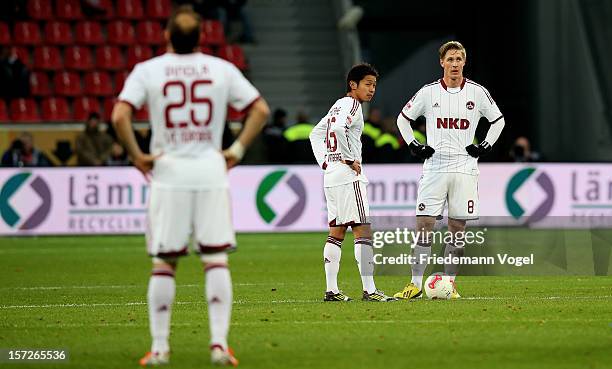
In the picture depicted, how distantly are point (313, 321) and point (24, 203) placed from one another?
11.2m

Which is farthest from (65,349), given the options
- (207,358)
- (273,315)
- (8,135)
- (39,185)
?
(8,135)

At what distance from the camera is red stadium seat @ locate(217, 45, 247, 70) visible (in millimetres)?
26266

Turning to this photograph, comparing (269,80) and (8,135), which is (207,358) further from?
(269,80)

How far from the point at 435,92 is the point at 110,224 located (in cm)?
1001

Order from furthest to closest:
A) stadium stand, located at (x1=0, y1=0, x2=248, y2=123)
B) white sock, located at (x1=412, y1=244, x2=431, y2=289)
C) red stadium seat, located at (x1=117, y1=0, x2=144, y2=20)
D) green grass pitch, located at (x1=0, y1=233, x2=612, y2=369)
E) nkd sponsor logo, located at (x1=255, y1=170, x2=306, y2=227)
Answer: red stadium seat, located at (x1=117, y1=0, x2=144, y2=20) < stadium stand, located at (x1=0, y1=0, x2=248, y2=123) < nkd sponsor logo, located at (x1=255, y1=170, x2=306, y2=227) < white sock, located at (x1=412, y1=244, x2=431, y2=289) < green grass pitch, located at (x1=0, y1=233, x2=612, y2=369)

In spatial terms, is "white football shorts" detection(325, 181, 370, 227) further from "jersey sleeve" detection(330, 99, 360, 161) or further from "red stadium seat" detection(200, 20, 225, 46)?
"red stadium seat" detection(200, 20, 225, 46)

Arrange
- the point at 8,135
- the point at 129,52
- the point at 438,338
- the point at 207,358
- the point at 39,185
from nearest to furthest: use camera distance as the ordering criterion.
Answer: the point at 207,358 → the point at 438,338 → the point at 39,185 → the point at 8,135 → the point at 129,52

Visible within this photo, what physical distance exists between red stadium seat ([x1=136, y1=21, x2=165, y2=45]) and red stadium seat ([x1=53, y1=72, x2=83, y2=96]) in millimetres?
1648

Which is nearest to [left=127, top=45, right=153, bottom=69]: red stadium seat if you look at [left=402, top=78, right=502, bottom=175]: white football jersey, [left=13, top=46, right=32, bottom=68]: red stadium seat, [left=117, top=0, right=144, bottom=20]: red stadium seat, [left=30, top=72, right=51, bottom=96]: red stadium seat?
[left=117, top=0, right=144, bottom=20]: red stadium seat

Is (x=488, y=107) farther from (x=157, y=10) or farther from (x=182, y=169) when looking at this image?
(x=157, y=10)

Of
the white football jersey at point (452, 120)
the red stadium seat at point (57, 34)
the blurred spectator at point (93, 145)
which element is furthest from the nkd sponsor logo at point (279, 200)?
the white football jersey at point (452, 120)

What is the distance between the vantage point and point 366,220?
1127cm

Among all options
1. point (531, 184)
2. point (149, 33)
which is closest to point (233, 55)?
point (149, 33)

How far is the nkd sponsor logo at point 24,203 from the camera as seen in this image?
19.7m
